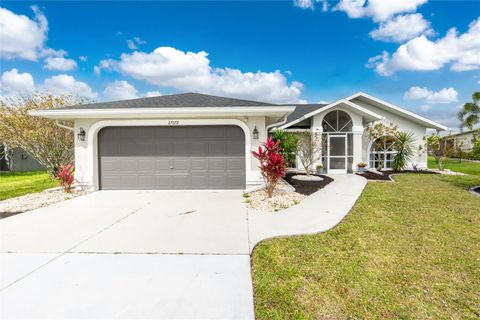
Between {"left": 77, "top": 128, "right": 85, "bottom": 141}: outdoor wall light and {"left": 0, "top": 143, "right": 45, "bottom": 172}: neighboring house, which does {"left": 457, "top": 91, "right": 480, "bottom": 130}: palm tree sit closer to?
{"left": 77, "top": 128, "right": 85, "bottom": 141}: outdoor wall light

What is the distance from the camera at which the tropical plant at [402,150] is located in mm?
13594

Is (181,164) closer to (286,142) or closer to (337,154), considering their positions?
(286,142)

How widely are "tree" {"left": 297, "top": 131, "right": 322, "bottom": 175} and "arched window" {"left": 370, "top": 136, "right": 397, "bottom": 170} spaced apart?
15.4ft

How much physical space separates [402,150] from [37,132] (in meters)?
20.8

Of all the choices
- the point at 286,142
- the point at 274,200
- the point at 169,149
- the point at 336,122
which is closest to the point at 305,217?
the point at 274,200

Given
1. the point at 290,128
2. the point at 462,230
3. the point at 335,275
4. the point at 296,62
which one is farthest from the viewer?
the point at 296,62

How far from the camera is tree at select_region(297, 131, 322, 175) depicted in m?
11.6

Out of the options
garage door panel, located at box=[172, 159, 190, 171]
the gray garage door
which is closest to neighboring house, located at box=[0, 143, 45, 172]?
the gray garage door

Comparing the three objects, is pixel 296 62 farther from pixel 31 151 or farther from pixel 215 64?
pixel 31 151

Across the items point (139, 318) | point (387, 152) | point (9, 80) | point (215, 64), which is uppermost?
point (215, 64)

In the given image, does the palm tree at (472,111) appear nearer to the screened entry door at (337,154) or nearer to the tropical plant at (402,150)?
the tropical plant at (402,150)

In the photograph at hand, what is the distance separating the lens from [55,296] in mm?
2559

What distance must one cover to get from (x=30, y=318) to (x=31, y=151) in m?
13.9

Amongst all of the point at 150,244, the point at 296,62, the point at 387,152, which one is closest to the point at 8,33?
the point at 150,244
